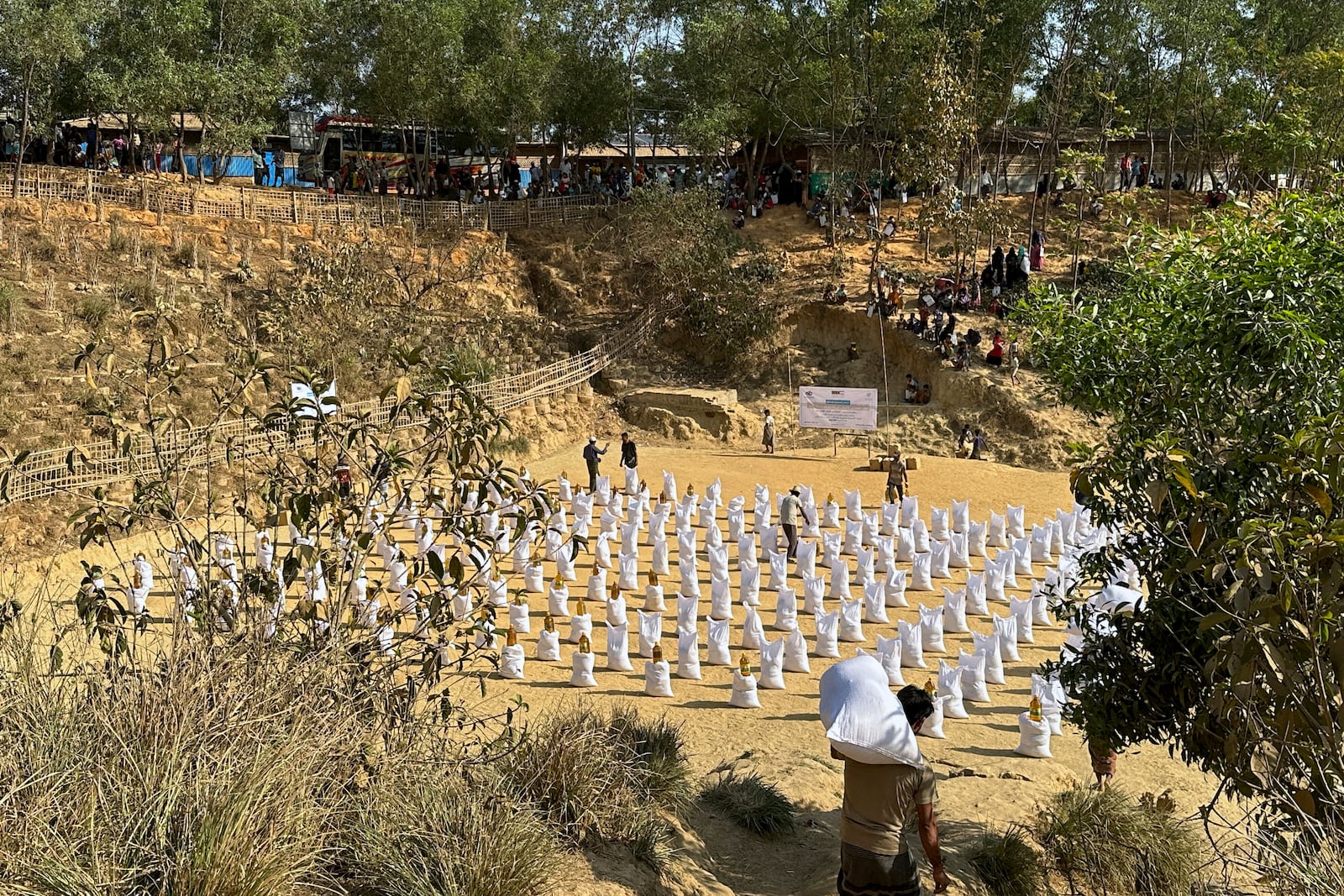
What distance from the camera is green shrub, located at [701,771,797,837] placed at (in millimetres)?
8562

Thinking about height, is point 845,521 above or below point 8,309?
below

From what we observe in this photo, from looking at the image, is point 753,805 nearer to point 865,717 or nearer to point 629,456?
point 865,717

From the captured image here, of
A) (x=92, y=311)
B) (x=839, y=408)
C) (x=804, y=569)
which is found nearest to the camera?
(x=804, y=569)

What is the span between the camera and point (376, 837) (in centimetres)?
543

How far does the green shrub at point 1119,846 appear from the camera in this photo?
764 centimetres

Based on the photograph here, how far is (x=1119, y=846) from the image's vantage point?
25.7 ft

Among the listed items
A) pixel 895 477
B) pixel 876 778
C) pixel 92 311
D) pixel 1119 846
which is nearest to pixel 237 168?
pixel 92 311

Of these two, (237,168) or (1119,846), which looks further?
(237,168)

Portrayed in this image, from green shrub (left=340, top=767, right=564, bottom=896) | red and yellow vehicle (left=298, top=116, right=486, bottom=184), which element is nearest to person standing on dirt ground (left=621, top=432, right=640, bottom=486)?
green shrub (left=340, top=767, right=564, bottom=896)

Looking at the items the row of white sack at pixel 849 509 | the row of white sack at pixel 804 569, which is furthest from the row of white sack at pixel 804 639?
the row of white sack at pixel 849 509

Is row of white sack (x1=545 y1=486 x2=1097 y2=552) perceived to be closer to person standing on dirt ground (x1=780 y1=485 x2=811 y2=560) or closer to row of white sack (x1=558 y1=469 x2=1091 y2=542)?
row of white sack (x1=558 y1=469 x2=1091 y2=542)

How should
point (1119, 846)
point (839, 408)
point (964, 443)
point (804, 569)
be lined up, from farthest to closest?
point (964, 443) < point (839, 408) < point (804, 569) < point (1119, 846)

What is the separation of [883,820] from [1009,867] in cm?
251

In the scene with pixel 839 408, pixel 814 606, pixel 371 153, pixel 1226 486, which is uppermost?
pixel 371 153
